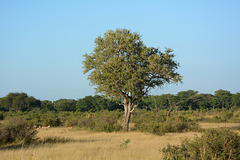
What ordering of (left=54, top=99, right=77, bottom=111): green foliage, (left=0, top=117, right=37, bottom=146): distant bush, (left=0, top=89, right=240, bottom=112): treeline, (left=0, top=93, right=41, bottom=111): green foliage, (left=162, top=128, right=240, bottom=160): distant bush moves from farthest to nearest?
1. (left=54, top=99, right=77, bottom=111): green foliage
2. (left=0, top=89, right=240, bottom=112): treeline
3. (left=0, top=93, right=41, bottom=111): green foliage
4. (left=0, top=117, right=37, bottom=146): distant bush
5. (left=162, top=128, right=240, bottom=160): distant bush

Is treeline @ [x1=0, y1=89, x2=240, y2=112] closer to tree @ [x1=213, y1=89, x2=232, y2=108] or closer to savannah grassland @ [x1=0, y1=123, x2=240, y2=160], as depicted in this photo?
tree @ [x1=213, y1=89, x2=232, y2=108]

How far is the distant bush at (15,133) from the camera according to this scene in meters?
14.2

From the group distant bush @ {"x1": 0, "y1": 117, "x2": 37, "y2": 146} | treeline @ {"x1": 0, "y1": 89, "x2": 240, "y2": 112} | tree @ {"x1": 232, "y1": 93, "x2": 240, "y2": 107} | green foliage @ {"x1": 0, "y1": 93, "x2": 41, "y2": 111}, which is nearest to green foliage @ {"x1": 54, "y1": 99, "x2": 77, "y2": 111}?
treeline @ {"x1": 0, "y1": 89, "x2": 240, "y2": 112}

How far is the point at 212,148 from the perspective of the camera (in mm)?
8211

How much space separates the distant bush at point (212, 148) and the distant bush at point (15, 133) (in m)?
8.56

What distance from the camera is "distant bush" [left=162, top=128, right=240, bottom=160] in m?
8.05

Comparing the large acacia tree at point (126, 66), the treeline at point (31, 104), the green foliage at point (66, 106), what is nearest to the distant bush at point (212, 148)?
the large acacia tree at point (126, 66)

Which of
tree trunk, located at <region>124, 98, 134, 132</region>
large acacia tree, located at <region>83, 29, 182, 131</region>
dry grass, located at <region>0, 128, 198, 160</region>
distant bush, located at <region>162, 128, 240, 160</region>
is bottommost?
dry grass, located at <region>0, 128, 198, 160</region>

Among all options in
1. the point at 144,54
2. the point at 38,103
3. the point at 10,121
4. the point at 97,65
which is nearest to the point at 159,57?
the point at 144,54

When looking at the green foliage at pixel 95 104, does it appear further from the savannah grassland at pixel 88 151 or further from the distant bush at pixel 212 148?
the distant bush at pixel 212 148

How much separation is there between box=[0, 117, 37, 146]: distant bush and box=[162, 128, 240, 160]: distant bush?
337 inches

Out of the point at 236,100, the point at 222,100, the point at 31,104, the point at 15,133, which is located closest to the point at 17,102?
the point at 31,104

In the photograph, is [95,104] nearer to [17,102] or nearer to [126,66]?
[17,102]

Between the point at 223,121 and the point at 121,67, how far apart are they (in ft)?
82.8
